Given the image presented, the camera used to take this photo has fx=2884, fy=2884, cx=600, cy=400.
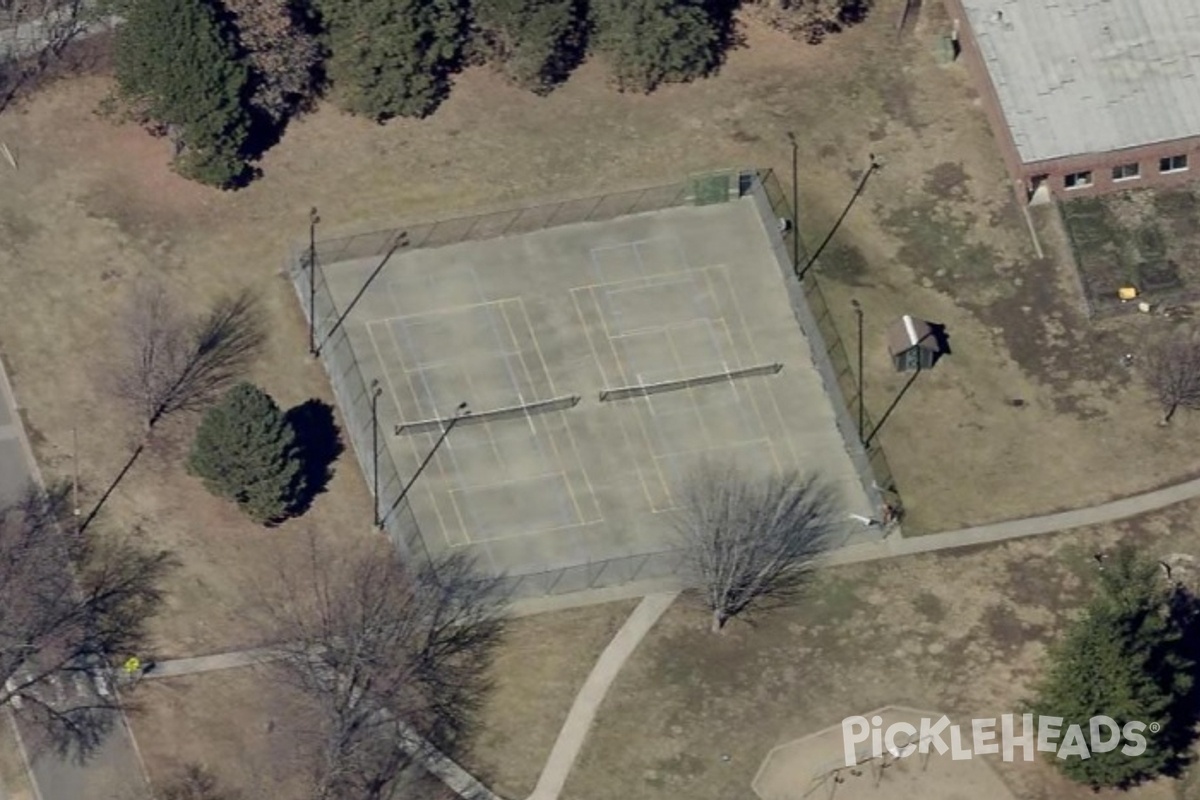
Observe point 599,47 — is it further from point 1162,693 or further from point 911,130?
point 1162,693

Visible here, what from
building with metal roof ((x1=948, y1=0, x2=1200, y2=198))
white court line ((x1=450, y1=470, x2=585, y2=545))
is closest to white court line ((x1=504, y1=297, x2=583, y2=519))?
white court line ((x1=450, y1=470, x2=585, y2=545))

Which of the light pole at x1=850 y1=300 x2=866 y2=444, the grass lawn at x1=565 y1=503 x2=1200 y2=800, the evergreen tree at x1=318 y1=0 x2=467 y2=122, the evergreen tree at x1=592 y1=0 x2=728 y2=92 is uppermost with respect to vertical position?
the evergreen tree at x1=318 y1=0 x2=467 y2=122

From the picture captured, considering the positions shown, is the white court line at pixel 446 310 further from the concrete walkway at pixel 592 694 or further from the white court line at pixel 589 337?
the concrete walkway at pixel 592 694

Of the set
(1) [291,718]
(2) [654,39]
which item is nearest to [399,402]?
(1) [291,718]

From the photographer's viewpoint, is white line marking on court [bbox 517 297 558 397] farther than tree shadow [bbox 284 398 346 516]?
Yes

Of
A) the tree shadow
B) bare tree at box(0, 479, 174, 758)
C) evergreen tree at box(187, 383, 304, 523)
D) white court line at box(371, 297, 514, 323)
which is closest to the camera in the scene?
bare tree at box(0, 479, 174, 758)

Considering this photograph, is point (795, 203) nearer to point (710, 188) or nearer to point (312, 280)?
point (710, 188)

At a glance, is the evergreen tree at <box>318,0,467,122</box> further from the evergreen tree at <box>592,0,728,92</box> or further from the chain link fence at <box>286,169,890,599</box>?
the evergreen tree at <box>592,0,728,92</box>

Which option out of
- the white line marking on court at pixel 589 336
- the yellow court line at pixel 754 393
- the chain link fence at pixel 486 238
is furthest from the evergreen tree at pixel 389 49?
the yellow court line at pixel 754 393
